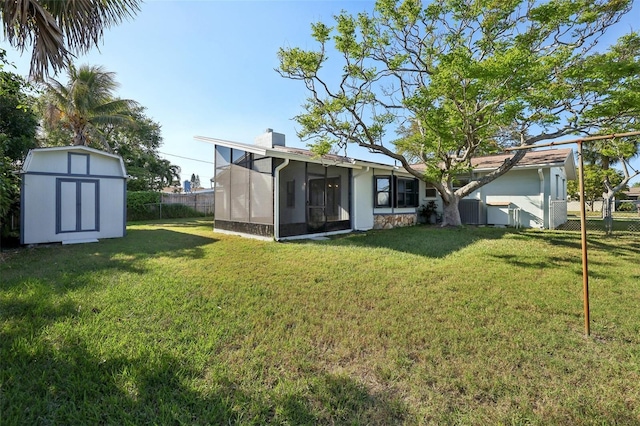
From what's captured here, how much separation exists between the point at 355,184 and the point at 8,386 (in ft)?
31.9

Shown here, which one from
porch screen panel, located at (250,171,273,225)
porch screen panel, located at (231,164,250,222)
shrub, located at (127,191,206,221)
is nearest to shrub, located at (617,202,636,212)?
porch screen panel, located at (250,171,273,225)

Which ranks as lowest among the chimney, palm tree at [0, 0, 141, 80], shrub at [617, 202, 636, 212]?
shrub at [617, 202, 636, 212]

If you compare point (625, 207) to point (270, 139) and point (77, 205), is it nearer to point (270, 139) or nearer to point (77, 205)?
point (270, 139)

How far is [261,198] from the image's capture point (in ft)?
28.9

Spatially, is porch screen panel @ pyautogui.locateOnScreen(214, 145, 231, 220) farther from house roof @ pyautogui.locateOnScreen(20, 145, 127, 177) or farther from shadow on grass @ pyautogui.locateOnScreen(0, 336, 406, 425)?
shadow on grass @ pyautogui.locateOnScreen(0, 336, 406, 425)

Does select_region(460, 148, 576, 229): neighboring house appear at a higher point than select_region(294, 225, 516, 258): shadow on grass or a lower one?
higher

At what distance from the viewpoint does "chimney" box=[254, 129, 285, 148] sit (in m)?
11.0

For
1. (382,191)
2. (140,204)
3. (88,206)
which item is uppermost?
(382,191)

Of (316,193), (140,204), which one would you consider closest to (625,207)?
(316,193)

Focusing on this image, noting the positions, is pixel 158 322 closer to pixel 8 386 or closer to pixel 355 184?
pixel 8 386

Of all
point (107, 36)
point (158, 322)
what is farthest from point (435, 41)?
point (158, 322)

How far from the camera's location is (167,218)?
18.1 meters

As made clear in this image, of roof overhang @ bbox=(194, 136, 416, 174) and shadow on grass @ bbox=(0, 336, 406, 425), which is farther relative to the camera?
roof overhang @ bbox=(194, 136, 416, 174)

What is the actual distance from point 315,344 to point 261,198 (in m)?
6.40
